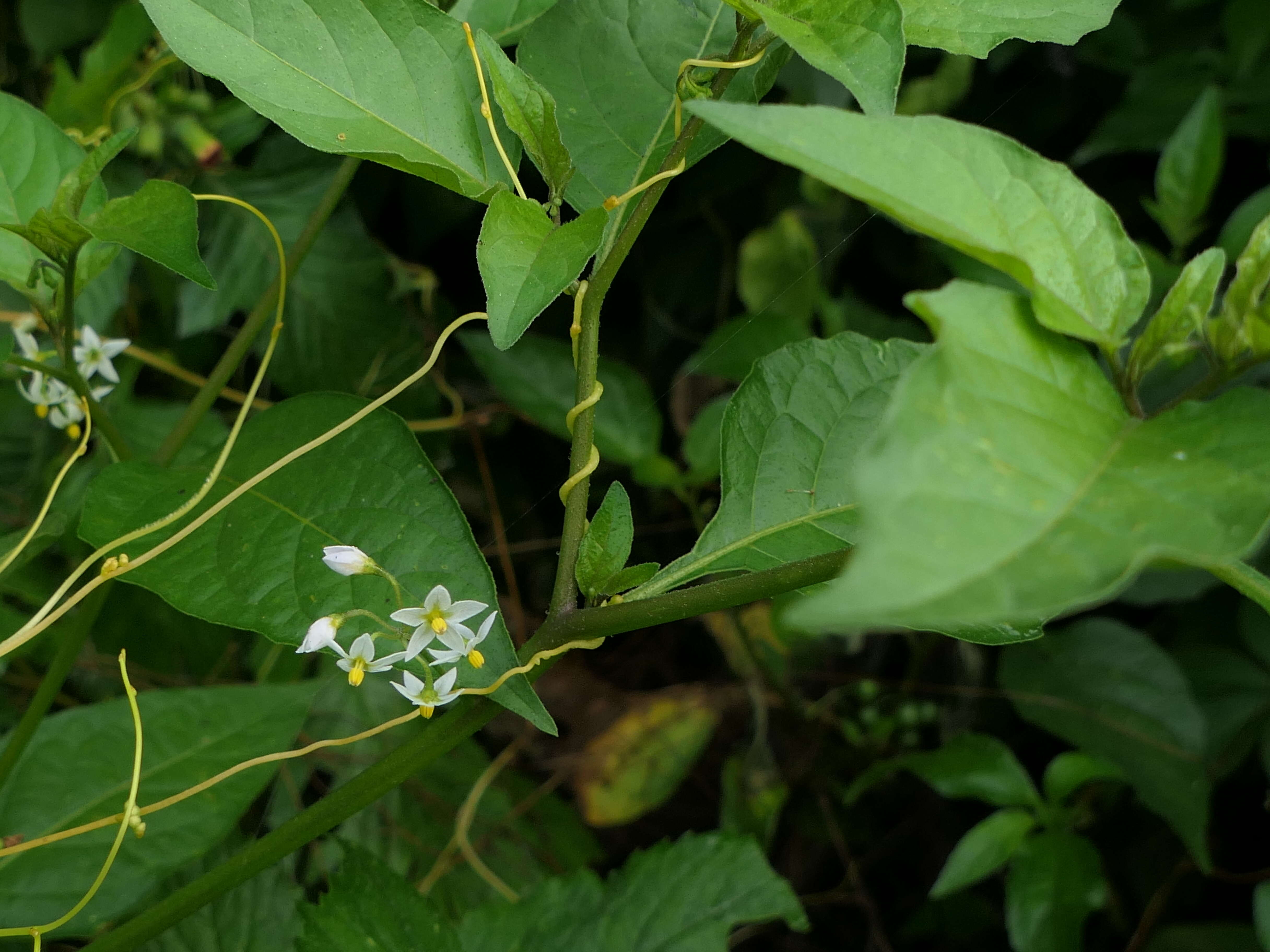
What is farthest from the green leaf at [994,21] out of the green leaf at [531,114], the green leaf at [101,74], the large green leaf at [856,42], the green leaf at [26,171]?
the green leaf at [101,74]

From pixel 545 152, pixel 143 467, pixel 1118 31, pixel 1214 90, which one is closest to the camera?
pixel 545 152

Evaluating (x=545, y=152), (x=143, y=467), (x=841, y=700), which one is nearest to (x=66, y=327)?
(x=143, y=467)

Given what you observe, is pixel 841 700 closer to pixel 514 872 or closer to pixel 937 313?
pixel 514 872

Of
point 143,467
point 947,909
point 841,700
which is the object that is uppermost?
point 143,467

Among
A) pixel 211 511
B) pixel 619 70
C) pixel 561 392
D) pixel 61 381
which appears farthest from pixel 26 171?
pixel 561 392

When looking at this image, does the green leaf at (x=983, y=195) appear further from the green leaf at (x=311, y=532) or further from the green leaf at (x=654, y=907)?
the green leaf at (x=654, y=907)

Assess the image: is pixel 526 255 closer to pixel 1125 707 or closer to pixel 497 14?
pixel 497 14

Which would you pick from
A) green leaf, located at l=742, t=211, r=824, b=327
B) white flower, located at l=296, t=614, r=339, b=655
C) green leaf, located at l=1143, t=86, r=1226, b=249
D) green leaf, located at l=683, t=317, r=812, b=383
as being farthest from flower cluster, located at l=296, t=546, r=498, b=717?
green leaf, located at l=1143, t=86, r=1226, b=249
